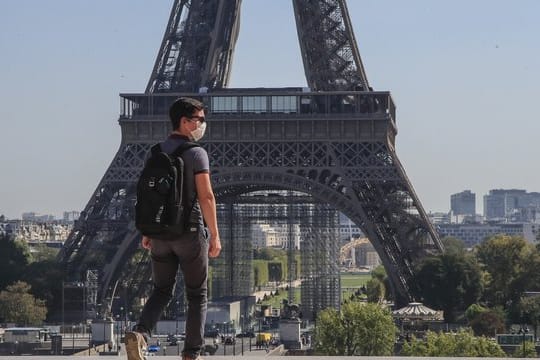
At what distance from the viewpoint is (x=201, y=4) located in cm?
6006

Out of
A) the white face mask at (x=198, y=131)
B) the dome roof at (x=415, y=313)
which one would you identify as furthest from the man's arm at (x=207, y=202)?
the dome roof at (x=415, y=313)

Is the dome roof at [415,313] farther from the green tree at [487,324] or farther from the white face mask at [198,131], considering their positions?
the white face mask at [198,131]

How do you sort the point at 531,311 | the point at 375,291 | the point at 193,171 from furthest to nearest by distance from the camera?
the point at 375,291
the point at 531,311
the point at 193,171

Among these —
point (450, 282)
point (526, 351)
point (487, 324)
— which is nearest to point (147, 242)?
point (526, 351)

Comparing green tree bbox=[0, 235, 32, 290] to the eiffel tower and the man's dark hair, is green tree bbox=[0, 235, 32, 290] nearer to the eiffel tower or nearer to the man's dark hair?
the eiffel tower

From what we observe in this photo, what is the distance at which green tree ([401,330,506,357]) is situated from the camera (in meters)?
42.5

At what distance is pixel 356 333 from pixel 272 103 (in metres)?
14.8

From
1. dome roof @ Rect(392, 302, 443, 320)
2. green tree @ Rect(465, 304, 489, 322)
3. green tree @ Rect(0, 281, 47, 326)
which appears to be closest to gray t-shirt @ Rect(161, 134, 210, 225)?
dome roof @ Rect(392, 302, 443, 320)

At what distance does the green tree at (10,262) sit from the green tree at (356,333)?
21793mm

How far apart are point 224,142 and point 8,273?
43.7ft

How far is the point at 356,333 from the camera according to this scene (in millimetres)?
48281

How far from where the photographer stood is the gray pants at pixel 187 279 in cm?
1170

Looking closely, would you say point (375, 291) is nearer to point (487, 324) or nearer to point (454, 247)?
point (454, 247)

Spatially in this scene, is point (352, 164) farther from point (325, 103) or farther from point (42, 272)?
point (42, 272)
